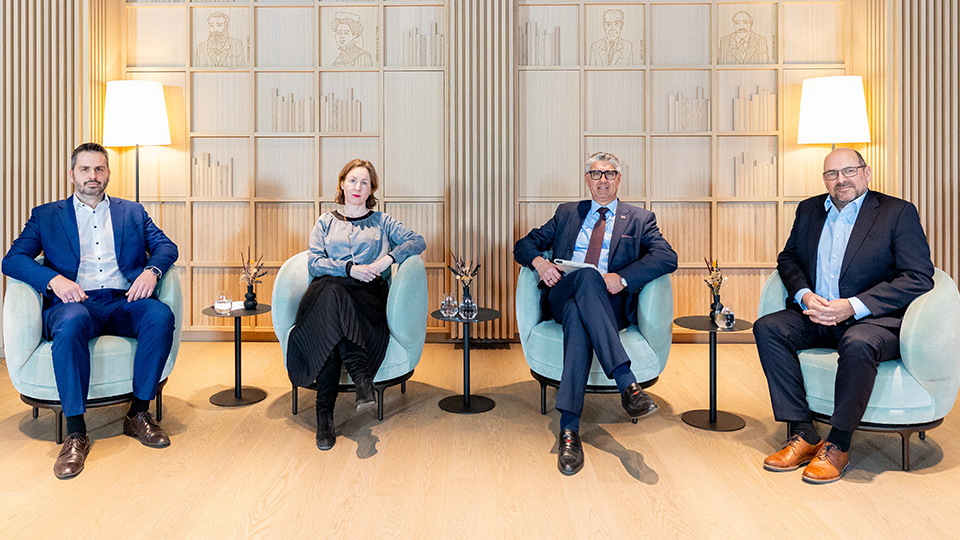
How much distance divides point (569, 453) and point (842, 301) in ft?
4.23

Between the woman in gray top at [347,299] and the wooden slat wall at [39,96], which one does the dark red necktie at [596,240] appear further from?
the wooden slat wall at [39,96]

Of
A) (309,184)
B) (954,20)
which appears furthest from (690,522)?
(954,20)

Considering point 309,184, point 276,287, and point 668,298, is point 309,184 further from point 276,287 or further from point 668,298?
point 668,298

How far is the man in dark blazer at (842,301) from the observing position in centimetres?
259

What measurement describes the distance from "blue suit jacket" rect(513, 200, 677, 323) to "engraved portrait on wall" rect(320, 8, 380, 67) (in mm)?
2217

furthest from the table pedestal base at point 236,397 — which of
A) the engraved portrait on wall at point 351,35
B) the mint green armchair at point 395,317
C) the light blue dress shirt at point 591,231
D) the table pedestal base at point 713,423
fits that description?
the engraved portrait on wall at point 351,35

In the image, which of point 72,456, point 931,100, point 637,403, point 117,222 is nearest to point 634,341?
point 637,403

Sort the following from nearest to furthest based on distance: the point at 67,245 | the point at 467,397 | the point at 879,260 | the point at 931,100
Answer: the point at 879,260, the point at 67,245, the point at 467,397, the point at 931,100

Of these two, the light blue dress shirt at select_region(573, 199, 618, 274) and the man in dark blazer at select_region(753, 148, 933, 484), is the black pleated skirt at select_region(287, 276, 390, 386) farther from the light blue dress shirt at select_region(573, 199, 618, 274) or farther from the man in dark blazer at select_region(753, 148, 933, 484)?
the man in dark blazer at select_region(753, 148, 933, 484)

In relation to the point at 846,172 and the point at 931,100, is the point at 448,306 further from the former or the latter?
the point at 931,100

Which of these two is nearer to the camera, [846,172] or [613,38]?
[846,172]

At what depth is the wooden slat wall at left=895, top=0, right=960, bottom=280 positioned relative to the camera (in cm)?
454

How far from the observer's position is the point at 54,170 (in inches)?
183

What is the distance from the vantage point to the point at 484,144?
485 cm
